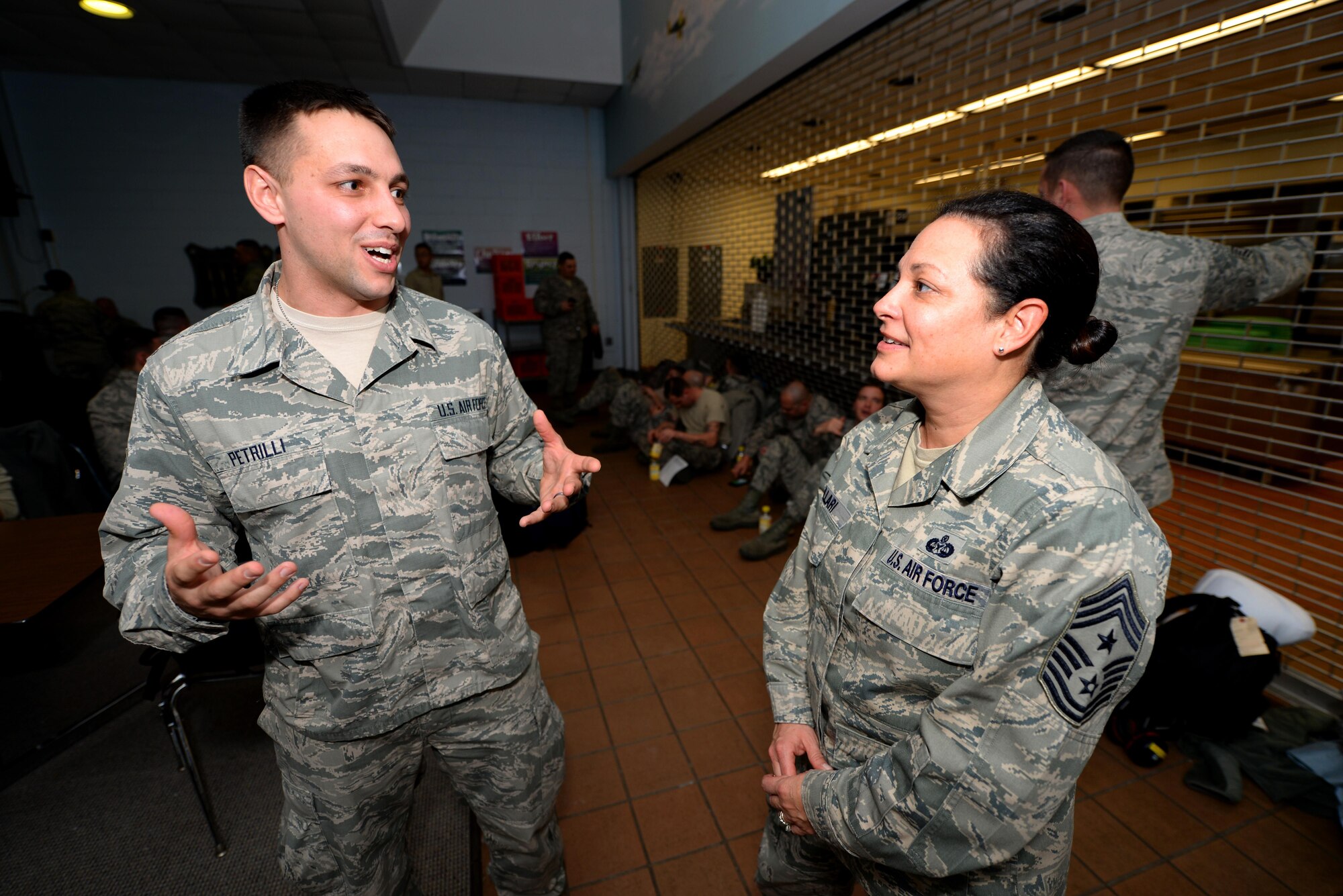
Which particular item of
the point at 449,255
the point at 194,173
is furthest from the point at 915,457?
the point at 194,173

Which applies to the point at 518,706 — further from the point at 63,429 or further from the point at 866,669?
the point at 63,429

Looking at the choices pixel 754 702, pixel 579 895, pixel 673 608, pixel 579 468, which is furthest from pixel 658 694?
pixel 579 468

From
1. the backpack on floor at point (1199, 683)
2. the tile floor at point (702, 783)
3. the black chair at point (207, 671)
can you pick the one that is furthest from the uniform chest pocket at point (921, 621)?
the black chair at point (207, 671)


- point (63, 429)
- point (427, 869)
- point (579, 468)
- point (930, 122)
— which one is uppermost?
point (930, 122)

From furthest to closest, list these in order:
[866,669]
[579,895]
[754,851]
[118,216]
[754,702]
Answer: [118,216]
[754,702]
[754,851]
[579,895]
[866,669]

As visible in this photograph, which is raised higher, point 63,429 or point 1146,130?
point 1146,130

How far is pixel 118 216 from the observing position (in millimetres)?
7234

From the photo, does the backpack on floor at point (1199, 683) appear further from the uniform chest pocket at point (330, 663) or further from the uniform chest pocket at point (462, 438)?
the uniform chest pocket at point (330, 663)

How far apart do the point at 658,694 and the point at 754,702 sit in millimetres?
419

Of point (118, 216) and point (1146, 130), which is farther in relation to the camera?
point (118, 216)

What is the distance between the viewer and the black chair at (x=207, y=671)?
1938 millimetres

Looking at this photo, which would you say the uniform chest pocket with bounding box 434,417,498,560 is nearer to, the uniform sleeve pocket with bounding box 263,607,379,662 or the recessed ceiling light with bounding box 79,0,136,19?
the uniform sleeve pocket with bounding box 263,607,379,662

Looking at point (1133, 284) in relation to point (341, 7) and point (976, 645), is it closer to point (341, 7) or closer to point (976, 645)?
point (976, 645)

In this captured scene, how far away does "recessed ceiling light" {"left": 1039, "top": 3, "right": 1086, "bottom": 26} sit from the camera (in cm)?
254
